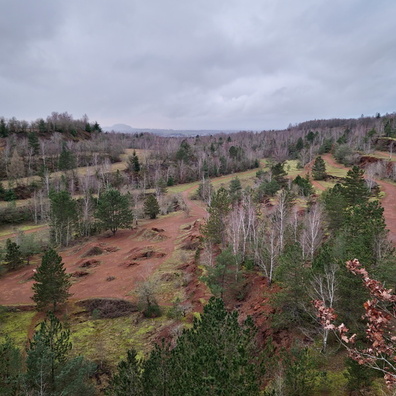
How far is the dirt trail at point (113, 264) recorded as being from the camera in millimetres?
34406

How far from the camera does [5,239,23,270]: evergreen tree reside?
41.8 m

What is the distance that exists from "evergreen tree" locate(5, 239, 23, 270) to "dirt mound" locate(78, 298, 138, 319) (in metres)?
19.0

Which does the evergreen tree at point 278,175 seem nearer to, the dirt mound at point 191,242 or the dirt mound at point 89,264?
the dirt mound at point 191,242

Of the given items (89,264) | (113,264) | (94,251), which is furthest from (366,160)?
(89,264)

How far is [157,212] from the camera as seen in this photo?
228ft

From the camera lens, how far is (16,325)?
26562mm

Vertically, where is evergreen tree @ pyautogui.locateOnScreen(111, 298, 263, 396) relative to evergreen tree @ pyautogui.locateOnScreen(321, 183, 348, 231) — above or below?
below

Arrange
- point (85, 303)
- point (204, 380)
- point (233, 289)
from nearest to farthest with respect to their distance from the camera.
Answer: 1. point (204, 380)
2. point (233, 289)
3. point (85, 303)

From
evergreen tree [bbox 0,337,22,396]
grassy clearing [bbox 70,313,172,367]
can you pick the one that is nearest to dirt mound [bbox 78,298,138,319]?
grassy clearing [bbox 70,313,172,367]

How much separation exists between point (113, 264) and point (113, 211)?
52.8 feet

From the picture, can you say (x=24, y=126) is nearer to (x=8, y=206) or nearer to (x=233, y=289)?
(x=8, y=206)

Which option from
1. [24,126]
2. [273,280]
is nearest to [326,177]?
[273,280]

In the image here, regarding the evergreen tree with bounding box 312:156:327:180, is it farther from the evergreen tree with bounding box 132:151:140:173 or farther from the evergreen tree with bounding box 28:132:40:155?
the evergreen tree with bounding box 28:132:40:155

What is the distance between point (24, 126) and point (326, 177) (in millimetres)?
138173
